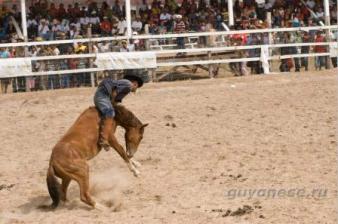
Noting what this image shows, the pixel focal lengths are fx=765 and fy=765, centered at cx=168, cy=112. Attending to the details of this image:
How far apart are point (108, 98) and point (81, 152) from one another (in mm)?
758

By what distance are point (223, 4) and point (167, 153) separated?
1504cm

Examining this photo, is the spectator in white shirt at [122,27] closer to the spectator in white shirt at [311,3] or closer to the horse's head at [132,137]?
the spectator in white shirt at [311,3]

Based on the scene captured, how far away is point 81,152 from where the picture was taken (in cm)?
838

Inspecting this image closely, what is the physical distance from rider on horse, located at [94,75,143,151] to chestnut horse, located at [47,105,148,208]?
0.24 ft

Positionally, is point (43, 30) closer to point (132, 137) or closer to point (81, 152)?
Result: point (132, 137)

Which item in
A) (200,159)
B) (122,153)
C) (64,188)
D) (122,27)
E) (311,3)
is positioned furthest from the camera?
(311,3)

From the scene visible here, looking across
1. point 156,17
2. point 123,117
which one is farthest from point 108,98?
point 156,17

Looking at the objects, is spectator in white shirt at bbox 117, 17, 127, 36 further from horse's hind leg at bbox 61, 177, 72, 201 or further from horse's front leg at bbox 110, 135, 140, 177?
horse's hind leg at bbox 61, 177, 72, 201

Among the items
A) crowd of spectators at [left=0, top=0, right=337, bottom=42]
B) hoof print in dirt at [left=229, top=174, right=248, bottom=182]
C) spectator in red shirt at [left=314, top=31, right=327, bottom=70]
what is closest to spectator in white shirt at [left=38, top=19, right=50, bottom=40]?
crowd of spectators at [left=0, top=0, right=337, bottom=42]

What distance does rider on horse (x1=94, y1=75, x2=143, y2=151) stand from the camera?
8.63m

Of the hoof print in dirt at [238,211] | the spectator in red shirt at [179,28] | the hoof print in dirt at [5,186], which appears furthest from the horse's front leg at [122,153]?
Answer: the spectator in red shirt at [179,28]

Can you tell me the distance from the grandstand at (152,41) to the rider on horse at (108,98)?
32.2 ft

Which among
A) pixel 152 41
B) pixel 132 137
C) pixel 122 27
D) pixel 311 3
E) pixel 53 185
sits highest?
pixel 311 3

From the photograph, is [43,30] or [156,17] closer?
[43,30]
